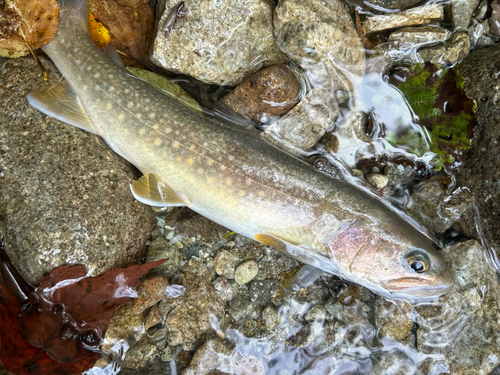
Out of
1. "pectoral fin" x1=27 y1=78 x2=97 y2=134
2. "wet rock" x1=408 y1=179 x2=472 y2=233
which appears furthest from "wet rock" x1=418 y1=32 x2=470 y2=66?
"pectoral fin" x1=27 y1=78 x2=97 y2=134

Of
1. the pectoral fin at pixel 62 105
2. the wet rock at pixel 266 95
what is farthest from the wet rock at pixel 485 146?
the pectoral fin at pixel 62 105

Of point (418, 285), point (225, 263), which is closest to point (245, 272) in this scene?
point (225, 263)

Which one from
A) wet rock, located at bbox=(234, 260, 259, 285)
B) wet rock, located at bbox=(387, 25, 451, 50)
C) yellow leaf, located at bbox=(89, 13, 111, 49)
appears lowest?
wet rock, located at bbox=(234, 260, 259, 285)

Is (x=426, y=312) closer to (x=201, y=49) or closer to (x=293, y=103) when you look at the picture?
(x=293, y=103)

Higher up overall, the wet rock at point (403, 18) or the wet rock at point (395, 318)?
the wet rock at point (403, 18)

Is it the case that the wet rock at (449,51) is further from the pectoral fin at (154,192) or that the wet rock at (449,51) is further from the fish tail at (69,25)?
the fish tail at (69,25)

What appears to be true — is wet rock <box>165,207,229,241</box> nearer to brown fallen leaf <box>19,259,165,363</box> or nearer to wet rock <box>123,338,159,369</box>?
brown fallen leaf <box>19,259,165,363</box>
